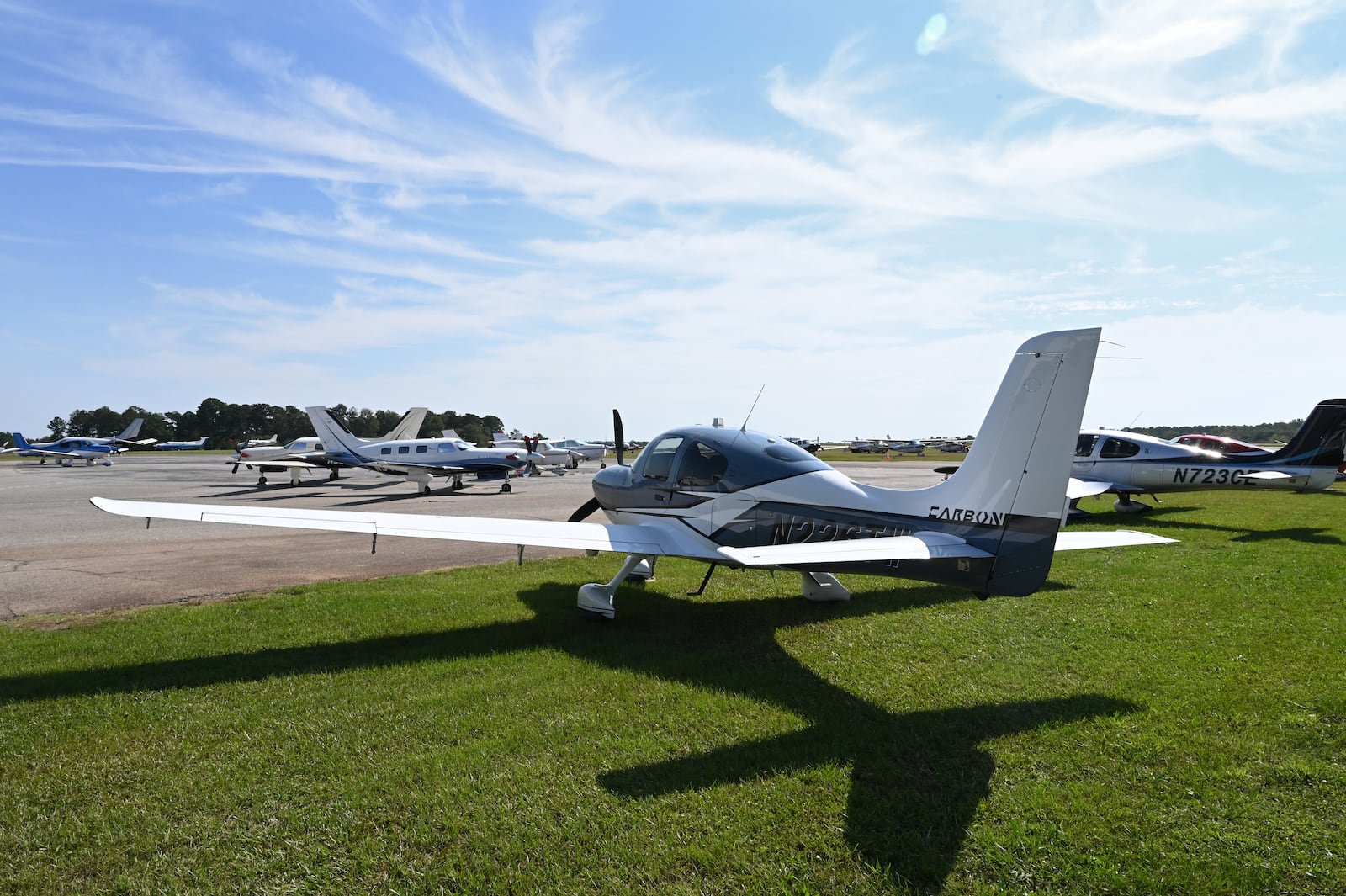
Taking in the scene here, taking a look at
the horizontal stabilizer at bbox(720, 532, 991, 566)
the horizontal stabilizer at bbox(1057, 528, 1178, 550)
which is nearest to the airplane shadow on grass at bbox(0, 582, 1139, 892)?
the horizontal stabilizer at bbox(720, 532, 991, 566)

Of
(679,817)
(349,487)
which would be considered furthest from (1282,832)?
(349,487)

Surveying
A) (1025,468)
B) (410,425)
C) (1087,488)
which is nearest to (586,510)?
(1025,468)

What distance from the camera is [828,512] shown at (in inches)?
262

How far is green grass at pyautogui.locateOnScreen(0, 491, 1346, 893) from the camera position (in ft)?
10.6

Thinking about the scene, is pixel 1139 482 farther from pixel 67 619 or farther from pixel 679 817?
pixel 67 619

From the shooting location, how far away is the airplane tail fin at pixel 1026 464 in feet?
16.4

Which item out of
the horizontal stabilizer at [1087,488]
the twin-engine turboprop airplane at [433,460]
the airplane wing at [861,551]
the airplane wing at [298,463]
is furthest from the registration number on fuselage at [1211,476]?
the airplane wing at [298,463]

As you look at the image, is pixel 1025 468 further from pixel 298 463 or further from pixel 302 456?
pixel 302 456

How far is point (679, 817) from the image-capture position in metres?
3.61

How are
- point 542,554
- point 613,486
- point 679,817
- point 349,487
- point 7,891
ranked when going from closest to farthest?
point 7,891 < point 679,817 < point 613,486 < point 542,554 < point 349,487

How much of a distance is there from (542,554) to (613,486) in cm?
402

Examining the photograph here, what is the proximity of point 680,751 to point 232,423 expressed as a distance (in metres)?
132

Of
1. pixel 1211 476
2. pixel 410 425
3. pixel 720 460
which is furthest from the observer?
pixel 410 425

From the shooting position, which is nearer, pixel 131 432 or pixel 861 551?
pixel 861 551
